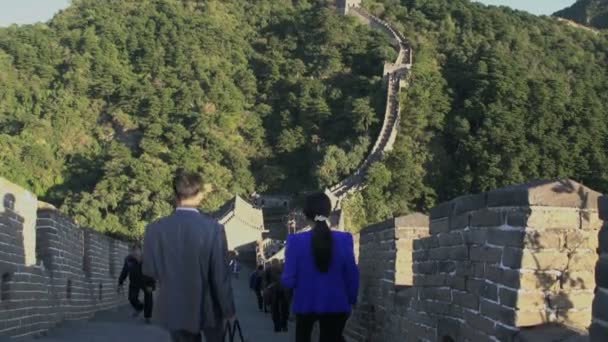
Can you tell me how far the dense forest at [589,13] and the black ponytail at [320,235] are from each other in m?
127

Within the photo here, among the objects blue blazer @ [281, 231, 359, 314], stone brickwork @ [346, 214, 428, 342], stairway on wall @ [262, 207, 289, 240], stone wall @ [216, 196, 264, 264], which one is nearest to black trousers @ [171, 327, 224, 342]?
blue blazer @ [281, 231, 359, 314]

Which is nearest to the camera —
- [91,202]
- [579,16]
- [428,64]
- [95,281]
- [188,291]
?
[188,291]

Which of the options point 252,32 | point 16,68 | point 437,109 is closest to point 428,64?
point 437,109

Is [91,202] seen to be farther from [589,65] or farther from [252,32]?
[589,65]

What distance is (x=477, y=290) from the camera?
4.29 metres

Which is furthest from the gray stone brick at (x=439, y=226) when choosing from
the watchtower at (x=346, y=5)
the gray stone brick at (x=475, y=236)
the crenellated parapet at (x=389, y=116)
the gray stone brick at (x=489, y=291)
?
the watchtower at (x=346, y=5)

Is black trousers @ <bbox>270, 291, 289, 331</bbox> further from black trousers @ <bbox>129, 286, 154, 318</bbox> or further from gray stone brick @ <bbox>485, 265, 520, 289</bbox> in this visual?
gray stone brick @ <bbox>485, 265, 520, 289</bbox>

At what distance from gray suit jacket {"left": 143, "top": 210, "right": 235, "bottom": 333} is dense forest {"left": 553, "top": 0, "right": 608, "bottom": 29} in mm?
127515

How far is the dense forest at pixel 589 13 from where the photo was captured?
12319cm

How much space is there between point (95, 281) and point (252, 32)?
89318 mm

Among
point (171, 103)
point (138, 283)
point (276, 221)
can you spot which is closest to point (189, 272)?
point (138, 283)

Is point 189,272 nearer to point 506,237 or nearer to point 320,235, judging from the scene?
point 320,235

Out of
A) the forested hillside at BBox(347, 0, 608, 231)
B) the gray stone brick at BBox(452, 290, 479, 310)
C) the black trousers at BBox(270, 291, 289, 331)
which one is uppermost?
the forested hillside at BBox(347, 0, 608, 231)

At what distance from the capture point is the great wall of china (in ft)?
12.1
